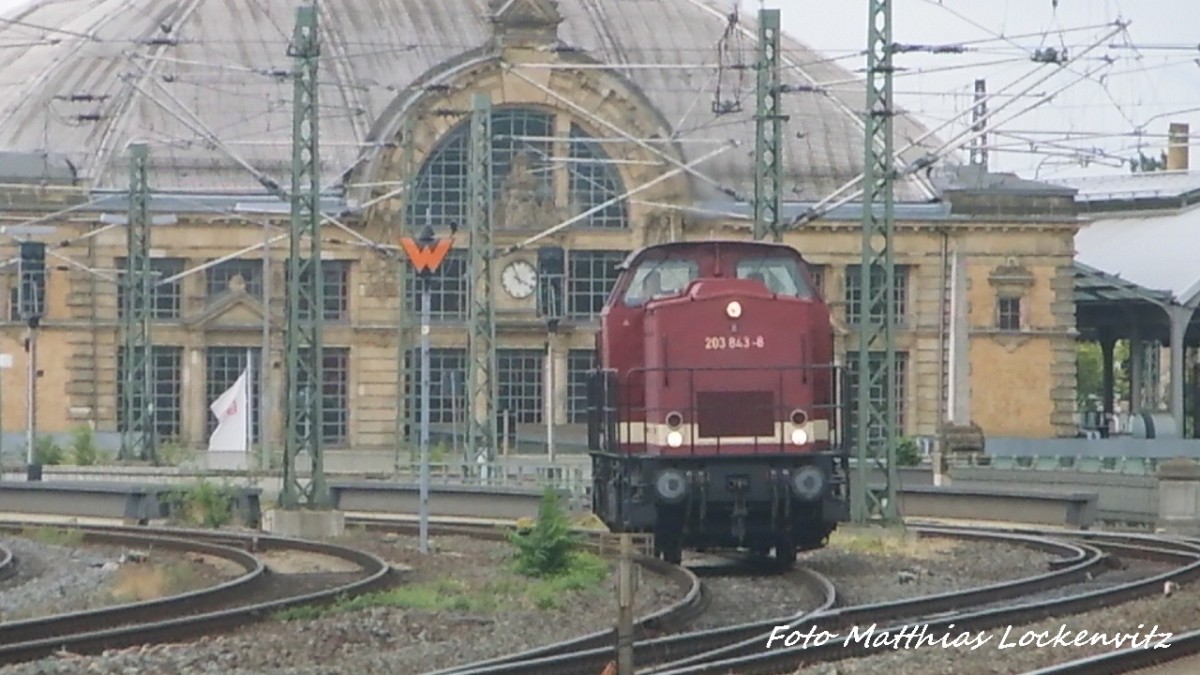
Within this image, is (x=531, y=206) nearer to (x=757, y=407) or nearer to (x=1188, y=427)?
(x=1188, y=427)

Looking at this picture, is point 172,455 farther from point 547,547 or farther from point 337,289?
point 547,547

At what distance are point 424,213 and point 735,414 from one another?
180 ft

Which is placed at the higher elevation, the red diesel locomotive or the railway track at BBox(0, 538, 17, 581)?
the red diesel locomotive

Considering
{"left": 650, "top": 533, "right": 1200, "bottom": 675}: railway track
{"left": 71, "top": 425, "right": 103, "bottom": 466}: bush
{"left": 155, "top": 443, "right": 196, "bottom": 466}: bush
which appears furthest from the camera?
{"left": 155, "top": 443, "right": 196, "bottom": 466}: bush

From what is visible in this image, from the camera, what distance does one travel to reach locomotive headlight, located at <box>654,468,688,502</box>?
2819 centimetres

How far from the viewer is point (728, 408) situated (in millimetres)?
28969

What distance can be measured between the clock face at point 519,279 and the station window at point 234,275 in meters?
8.01

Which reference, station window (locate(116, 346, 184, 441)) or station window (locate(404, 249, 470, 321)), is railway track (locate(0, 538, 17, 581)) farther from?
station window (locate(404, 249, 470, 321))

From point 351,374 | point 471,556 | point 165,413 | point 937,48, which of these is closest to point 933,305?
point 351,374

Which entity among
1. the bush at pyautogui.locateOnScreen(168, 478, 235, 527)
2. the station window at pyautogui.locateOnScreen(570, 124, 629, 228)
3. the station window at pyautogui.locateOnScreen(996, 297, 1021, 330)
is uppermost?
the station window at pyautogui.locateOnScreen(570, 124, 629, 228)

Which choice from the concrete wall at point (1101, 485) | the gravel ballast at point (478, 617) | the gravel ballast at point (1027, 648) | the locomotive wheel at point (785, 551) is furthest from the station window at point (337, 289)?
the gravel ballast at point (1027, 648)

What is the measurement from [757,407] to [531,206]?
2157 inches

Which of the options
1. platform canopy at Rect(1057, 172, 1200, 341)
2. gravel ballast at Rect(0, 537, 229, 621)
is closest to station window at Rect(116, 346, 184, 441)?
platform canopy at Rect(1057, 172, 1200, 341)

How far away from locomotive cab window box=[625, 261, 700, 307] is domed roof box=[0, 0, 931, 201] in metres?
47.2
